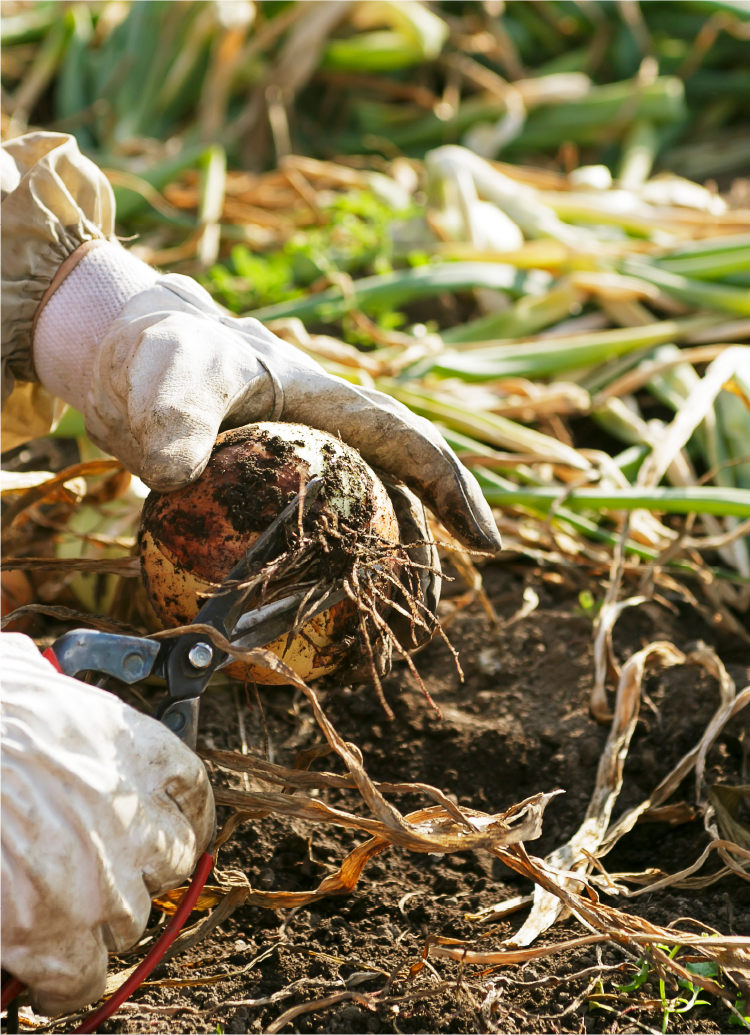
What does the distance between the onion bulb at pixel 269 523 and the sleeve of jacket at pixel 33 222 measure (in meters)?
0.49

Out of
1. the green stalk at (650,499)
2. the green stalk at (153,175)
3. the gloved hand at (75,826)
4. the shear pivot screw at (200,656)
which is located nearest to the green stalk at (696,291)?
the green stalk at (650,499)

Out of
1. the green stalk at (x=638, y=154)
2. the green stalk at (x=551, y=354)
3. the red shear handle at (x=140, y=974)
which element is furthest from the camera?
the green stalk at (x=638, y=154)

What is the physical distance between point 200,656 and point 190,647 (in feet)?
0.07

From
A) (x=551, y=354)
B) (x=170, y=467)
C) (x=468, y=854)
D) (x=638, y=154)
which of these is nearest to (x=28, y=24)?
(x=638, y=154)

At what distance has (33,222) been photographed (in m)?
1.57

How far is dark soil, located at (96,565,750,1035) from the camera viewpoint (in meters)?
1.25

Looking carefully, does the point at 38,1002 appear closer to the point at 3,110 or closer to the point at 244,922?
the point at 244,922

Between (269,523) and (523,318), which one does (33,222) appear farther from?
(523,318)

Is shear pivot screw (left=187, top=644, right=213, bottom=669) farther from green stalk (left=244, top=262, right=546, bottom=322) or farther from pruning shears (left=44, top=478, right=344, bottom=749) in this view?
green stalk (left=244, top=262, right=546, bottom=322)

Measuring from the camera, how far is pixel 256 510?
4.24ft

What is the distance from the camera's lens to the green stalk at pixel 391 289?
2.66 meters

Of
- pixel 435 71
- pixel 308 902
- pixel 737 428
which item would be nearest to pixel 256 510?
pixel 308 902

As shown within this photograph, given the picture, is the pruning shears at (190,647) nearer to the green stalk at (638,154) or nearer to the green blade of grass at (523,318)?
the green blade of grass at (523,318)

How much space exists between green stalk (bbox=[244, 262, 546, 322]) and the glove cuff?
39.7 inches
